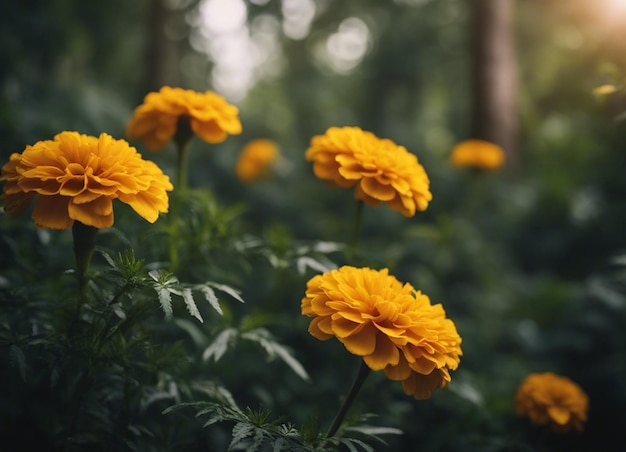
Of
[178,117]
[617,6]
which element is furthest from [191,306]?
[617,6]

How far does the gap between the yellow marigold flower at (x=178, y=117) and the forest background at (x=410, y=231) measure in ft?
1.12

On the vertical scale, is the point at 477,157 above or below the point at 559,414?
above

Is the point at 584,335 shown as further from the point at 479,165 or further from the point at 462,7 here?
the point at 462,7

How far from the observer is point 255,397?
2.19 metres

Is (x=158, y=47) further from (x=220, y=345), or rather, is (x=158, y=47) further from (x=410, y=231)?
(x=220, y=345)

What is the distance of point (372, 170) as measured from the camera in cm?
167

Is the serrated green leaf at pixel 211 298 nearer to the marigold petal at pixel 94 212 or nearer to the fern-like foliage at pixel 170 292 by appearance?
the fern-like foliage at pixel 170 292

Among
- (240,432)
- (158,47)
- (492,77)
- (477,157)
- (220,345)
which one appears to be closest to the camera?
(240,432)

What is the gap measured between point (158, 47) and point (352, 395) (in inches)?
198

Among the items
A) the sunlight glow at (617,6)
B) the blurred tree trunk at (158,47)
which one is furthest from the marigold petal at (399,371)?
the blurred tree trunk at (158,47)

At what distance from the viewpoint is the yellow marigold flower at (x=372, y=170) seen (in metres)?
1.64

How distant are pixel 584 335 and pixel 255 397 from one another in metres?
2.05

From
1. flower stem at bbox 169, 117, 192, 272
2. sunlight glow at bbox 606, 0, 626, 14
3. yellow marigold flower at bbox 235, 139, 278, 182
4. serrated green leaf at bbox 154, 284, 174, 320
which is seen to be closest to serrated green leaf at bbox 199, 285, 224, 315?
serrated green leaf at bbox 154, 284, 174, 320

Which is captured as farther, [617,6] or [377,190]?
[617,6]
